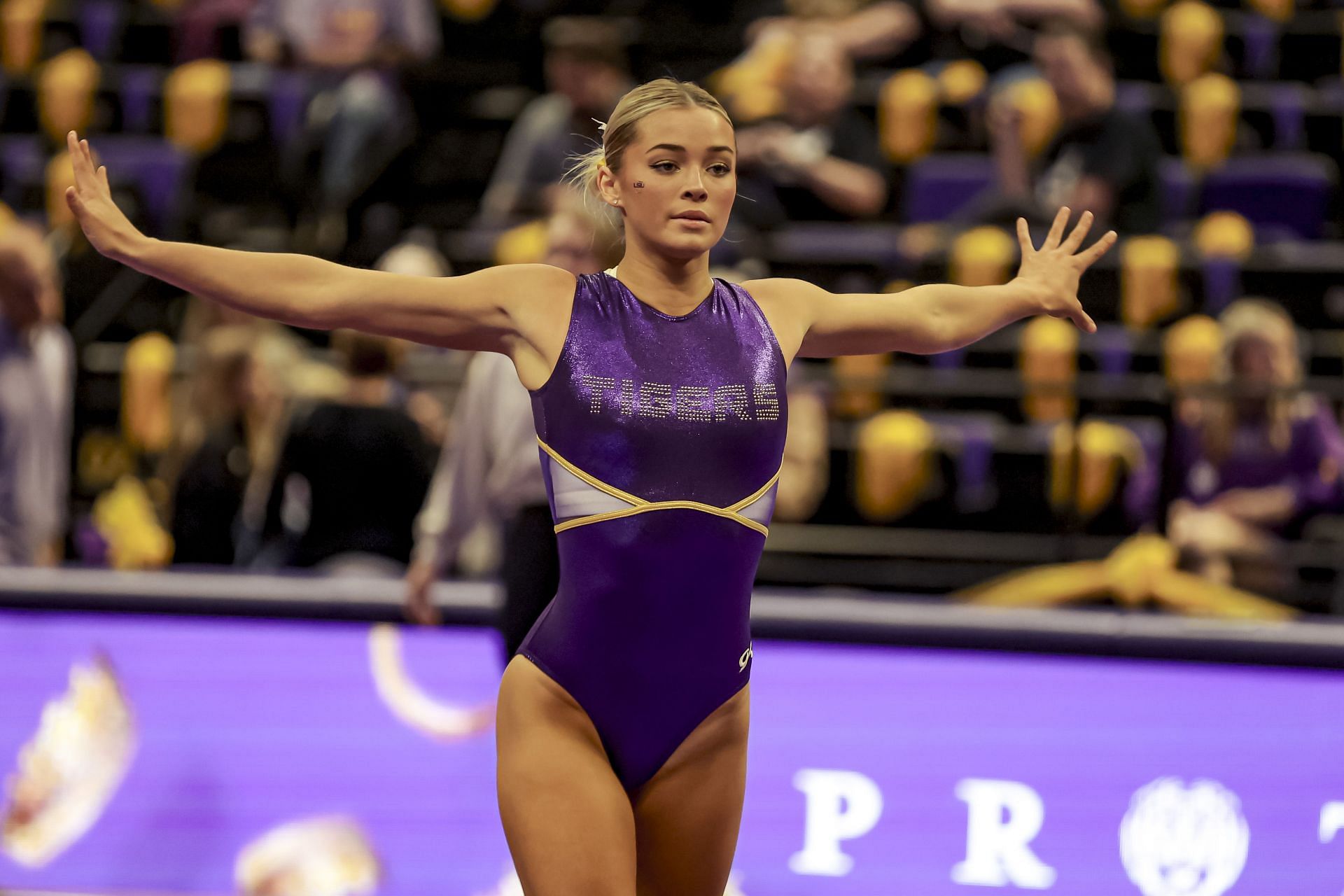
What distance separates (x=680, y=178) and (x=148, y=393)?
472 centimetres

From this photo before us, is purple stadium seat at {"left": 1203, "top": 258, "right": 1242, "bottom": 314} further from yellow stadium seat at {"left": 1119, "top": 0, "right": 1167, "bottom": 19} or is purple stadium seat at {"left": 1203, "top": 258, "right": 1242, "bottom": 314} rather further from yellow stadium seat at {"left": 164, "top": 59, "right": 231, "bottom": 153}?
yellow stadium seat at {"left": 164, "top": 59, "right": 231, "bottom": 153}

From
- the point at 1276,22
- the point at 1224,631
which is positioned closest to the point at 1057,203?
the point at 1276,22

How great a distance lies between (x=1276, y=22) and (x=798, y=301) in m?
6.06

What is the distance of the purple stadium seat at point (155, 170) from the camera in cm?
802

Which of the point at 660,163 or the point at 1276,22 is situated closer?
the point at 660,163

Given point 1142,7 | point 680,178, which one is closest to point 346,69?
point 1142,7

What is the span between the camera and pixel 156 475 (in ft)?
19.7

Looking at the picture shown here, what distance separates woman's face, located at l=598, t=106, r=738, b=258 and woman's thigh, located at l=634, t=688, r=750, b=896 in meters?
0.73

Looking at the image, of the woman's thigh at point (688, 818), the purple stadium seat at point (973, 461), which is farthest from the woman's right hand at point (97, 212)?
the purple stadium seat at point (973, 461)

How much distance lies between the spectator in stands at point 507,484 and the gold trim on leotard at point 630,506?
1159 mm

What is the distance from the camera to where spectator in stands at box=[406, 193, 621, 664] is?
3.78m

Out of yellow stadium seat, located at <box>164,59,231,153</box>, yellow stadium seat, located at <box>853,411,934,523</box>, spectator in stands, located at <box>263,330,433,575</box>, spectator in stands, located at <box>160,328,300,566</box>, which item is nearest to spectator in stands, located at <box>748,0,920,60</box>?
yellow stadium seat, located at <box>853,411,934,523</box>

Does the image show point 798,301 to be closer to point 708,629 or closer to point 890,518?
point 708,629

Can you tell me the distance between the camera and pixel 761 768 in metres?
4.29
